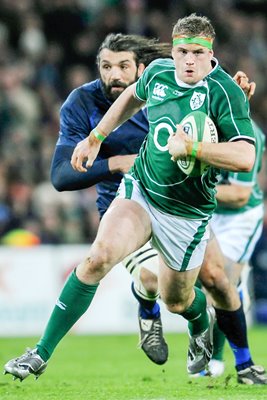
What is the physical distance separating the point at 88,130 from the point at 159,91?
1332 mm

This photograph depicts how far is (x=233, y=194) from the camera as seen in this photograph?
890cm

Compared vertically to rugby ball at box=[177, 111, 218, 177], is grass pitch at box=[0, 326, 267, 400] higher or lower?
lower

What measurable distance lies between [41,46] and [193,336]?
35.1 ft

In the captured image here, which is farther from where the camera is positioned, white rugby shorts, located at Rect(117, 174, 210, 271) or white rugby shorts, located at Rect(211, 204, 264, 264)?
white rugby shorts, located at Rect(211, 204, 264, 264)

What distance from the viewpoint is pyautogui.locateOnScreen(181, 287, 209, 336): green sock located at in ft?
25.1

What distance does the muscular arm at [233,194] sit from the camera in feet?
28.9

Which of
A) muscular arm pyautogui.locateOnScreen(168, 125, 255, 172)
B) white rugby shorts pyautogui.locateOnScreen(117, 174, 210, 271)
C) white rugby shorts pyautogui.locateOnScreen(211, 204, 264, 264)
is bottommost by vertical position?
white rugby shorts pyautogui.locateOnScreen(211, 204, 264, 264)

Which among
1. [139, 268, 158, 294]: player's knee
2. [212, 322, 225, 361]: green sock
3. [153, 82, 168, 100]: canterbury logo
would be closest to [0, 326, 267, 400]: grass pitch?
[212, 322, 225, 361]: green sock

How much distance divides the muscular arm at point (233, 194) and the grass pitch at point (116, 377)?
1437 mm

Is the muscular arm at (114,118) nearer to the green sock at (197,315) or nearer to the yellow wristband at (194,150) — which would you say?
the yellow wristband at (194,150)

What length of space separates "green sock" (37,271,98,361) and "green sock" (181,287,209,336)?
3.31 ft

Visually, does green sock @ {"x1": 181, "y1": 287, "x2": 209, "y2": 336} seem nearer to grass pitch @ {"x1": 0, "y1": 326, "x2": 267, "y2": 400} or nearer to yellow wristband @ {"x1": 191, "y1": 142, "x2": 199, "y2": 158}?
grass pitch @ {"x1": 0, "y1": 326, "x2": 267, "y2": 400}

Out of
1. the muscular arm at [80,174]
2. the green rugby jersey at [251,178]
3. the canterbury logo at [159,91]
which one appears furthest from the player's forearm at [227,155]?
the green rugby jersey at [251,178]

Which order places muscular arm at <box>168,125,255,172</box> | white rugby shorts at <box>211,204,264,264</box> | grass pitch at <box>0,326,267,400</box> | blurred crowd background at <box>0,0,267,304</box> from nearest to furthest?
muscular arm at <box>168,125,255,172</box> → grass pitch at <box>0,326,267,400</box> → white rugby shorts at <box>211,204,264,264</box> → blurred crowd background at <box>0,0,267,304</box>
